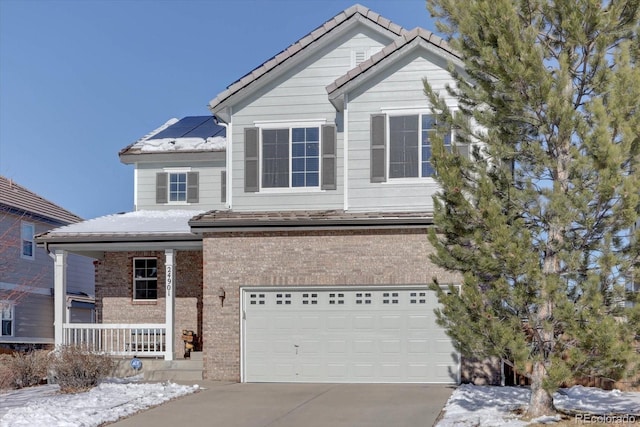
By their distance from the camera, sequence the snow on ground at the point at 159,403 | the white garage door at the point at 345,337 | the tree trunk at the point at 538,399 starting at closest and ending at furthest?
the tree trunk at the point at 538,399
the snow on ground at the point at 159,403
the white garage door at the point at 345,337

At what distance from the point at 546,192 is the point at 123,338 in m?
12.8

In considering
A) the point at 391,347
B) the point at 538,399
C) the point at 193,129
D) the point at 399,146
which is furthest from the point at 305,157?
the point at 538,399

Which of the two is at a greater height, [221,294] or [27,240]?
[27,240]

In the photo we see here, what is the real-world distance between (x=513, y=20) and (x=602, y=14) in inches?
48.2

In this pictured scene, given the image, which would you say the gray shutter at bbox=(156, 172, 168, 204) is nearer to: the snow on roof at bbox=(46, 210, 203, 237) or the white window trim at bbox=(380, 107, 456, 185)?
the snow on roof at bbox=(46, 210, 203, 237)

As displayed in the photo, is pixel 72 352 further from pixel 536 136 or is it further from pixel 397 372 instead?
pixel 536 136

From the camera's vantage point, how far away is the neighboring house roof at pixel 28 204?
26453mm

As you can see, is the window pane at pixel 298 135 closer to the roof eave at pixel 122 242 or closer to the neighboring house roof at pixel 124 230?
the roof eave at pixel 122 242

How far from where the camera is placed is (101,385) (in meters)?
15.9

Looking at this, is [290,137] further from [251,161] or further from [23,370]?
[23,370]

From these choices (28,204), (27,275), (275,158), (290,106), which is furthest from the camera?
(28,204)

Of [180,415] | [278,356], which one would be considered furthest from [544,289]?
[278,356]

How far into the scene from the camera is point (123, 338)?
2000 cm

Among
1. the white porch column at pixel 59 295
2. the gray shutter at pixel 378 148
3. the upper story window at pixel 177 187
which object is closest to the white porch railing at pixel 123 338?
the white porch column at pixel 59 295
